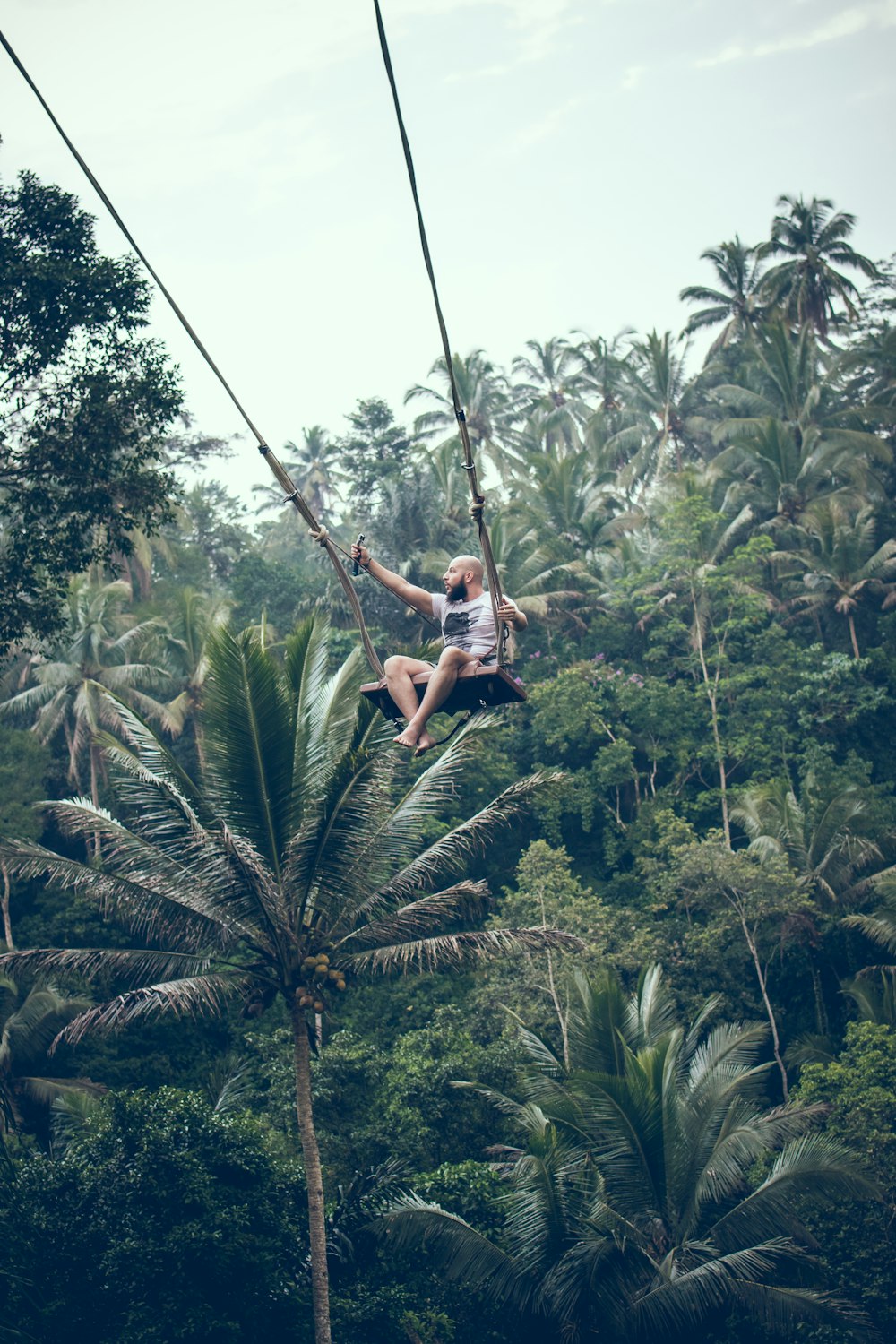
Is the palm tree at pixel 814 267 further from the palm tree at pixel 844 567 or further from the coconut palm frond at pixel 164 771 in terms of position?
the coconut palm frond at pixel 164 771

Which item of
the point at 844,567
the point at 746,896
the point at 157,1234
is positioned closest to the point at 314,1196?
the point at 157,1234

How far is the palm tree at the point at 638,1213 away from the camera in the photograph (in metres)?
11.6

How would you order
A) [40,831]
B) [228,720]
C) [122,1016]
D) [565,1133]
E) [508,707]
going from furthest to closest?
[508,707]
[40,831]
[565,1133]
[122,1016]
[228,720]

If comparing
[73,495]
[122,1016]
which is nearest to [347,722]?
[122,1016]

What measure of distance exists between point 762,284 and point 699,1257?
97.6ft

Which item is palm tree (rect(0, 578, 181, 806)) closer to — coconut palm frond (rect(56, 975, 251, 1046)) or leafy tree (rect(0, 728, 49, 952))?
leafy tree (rect(0, 728, 49, 952))

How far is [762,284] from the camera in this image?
3638cm

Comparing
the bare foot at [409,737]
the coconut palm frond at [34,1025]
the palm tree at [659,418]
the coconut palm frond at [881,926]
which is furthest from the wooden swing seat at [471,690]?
the palm tree at [659,418]

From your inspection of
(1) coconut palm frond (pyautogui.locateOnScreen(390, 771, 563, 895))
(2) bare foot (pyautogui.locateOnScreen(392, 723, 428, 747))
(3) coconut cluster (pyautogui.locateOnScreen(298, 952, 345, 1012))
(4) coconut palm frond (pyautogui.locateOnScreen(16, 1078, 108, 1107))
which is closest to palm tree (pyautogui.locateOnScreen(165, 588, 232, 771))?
(4) coconut palm frond (pyautogui.locateOnScreen(16, 1078, 108, 1107))

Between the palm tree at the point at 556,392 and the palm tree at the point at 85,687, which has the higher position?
the palm tree at the point at 556,392

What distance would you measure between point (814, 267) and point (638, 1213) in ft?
95.6

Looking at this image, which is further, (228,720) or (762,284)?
(762,284)

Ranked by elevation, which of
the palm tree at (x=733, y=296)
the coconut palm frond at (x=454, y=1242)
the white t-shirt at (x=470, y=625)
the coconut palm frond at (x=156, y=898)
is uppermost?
the palm tree at (x=733, y=296)

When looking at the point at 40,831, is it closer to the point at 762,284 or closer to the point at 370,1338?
the point at 370,1338
